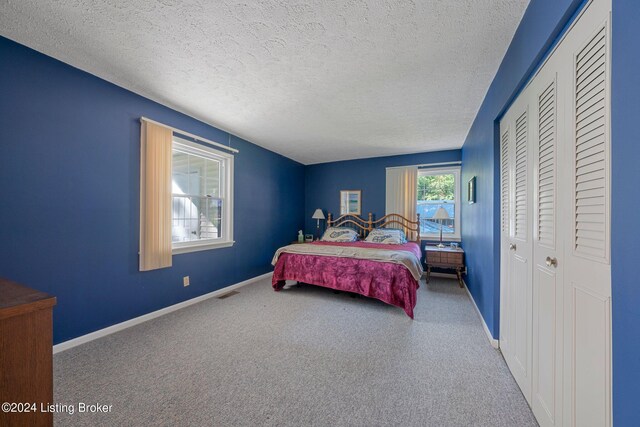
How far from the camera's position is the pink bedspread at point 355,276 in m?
2.86

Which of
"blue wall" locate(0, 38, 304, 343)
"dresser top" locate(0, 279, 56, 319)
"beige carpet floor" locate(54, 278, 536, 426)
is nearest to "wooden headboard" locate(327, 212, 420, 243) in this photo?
"beige carpet floor" locate(54, 278, 536, 426)

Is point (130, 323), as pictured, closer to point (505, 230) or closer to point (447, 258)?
point (505, 230)

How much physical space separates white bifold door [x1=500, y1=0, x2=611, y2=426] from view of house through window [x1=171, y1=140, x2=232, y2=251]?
352 centimetres

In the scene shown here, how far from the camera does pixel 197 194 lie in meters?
3.40

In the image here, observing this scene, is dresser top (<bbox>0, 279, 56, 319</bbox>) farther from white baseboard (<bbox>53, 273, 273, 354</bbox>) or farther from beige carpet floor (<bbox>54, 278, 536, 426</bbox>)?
white baseboard (<bbox>53, 273, 273, 354</bbox>)

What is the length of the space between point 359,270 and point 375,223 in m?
2.16

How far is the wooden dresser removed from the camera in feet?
2.27

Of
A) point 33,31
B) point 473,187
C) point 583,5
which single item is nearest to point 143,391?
point 33,31

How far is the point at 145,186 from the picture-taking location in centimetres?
262

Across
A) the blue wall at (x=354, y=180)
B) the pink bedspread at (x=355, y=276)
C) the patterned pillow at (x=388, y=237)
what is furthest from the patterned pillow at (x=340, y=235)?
the pink bedspread at (x=355, y=276)

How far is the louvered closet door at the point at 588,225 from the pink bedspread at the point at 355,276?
1.81 m

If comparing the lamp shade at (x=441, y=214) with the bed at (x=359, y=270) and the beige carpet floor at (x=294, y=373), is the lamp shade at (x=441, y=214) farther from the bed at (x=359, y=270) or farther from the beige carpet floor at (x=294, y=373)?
Result: the beige carpet floor at (x=294, y=373)

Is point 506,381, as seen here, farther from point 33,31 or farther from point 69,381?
point 33,31

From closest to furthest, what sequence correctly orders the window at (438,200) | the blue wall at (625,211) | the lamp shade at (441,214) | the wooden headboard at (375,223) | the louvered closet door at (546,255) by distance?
the blue wall at (625,211) < the louvered closet door at (546,255) < the lamp shade at (441,214) < the window at (438,200) < the wooden headboard at (375,223)
